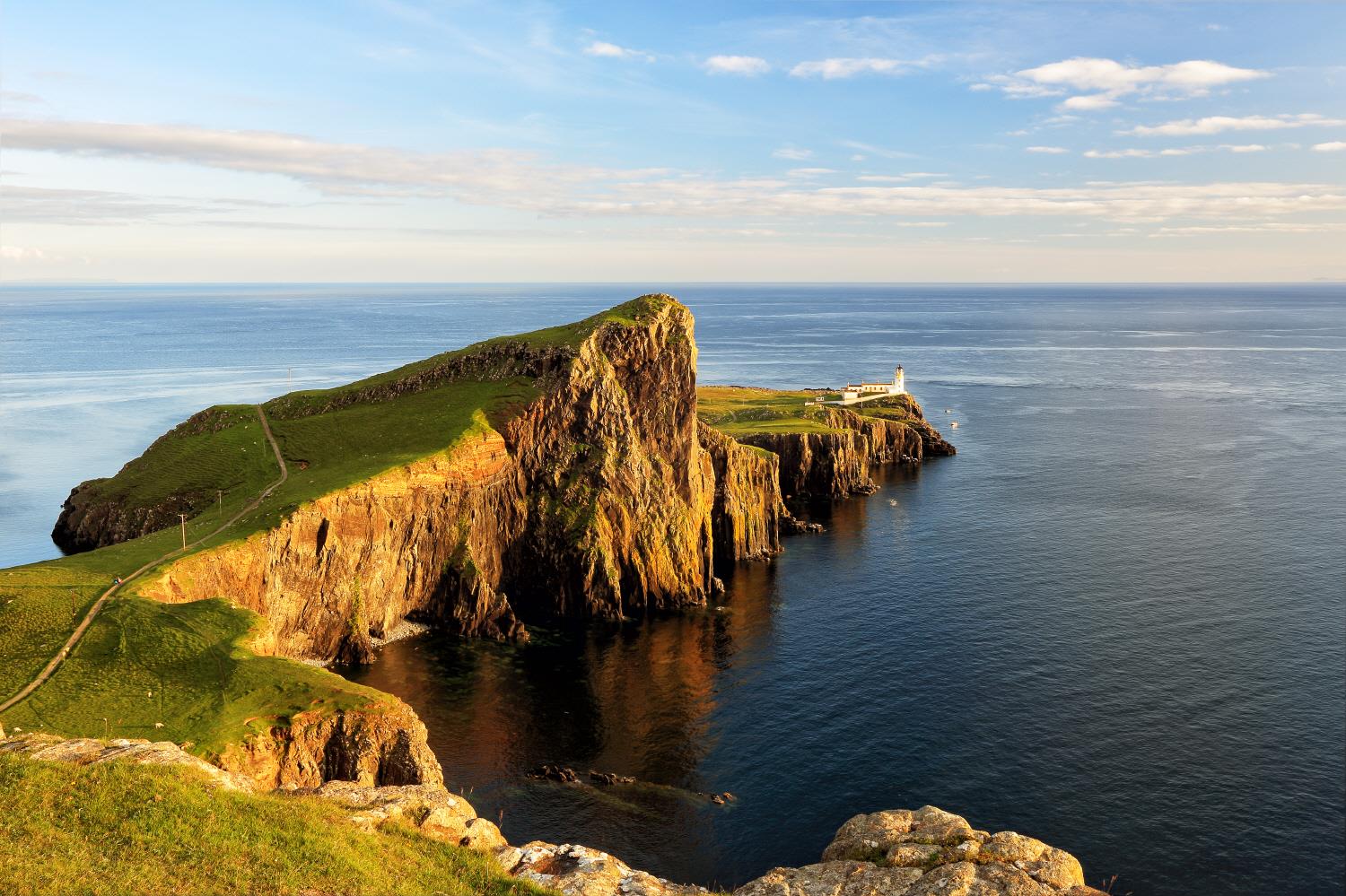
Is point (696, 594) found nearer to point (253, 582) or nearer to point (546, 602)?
point (546, 602)

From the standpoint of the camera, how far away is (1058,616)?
8025 cm

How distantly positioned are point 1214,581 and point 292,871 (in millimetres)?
87390

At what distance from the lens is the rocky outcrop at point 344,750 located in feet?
152

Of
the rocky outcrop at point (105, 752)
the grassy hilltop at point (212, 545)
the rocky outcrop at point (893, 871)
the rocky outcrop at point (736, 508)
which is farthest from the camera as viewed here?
the rocky outcrop at point (736, 508)

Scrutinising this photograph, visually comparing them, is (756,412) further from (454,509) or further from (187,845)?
(187,845)

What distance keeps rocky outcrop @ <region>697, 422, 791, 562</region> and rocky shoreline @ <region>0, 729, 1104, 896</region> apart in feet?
220

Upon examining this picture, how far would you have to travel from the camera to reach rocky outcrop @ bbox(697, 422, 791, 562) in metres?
105

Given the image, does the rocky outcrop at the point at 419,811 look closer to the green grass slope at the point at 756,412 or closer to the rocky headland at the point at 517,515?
the rocky headland at the point at 517,515

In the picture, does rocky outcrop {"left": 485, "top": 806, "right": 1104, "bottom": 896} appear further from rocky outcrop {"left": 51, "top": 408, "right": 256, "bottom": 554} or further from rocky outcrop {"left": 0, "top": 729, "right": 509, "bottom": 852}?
rocky outcrop {"left": 51, "top": 408, "right": 256, "bottom": 554}

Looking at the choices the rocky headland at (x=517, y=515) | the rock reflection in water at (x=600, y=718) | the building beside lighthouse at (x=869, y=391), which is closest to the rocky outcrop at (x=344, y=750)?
the rock reflection in water at (x=600, y=718)

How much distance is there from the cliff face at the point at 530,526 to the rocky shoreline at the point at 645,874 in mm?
34791

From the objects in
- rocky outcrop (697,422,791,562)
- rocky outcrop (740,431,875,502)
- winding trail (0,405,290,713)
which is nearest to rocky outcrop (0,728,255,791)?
winding trail (0,405,290,713)

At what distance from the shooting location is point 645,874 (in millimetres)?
35625

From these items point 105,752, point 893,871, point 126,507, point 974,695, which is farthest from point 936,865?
point 126,507
